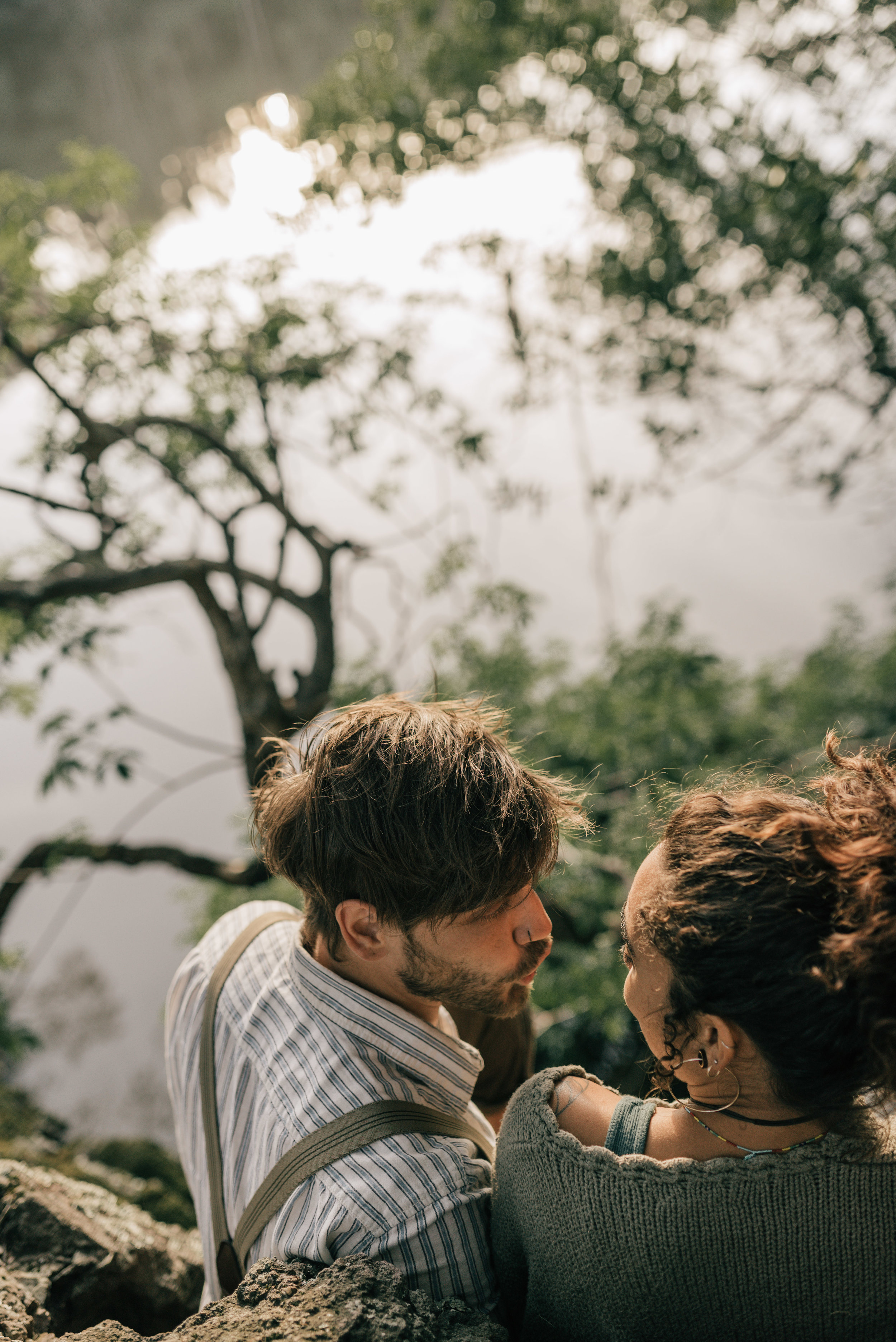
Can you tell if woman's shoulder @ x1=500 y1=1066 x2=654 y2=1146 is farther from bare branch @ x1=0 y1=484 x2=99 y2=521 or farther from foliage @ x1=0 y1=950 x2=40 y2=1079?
foliage @ x1=0 y1=950 x2=40 y2=1079

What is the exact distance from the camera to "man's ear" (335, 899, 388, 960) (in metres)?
1.13

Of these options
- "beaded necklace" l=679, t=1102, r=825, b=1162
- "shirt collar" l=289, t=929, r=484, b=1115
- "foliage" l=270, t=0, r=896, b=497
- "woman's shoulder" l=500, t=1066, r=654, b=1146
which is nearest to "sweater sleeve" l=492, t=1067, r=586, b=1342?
"woman's shoulder" l=500, t=1066, r=654, b=1146

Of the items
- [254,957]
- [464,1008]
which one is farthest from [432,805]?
[254,957]

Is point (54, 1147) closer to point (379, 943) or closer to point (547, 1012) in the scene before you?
point (547, 1012)

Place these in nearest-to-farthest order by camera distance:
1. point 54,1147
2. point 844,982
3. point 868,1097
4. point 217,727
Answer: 1. point 844,982
2. point 868,1097
3. point 54,1147
4. point 217,727

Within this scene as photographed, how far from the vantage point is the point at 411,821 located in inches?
43.8

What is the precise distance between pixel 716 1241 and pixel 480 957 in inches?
16.8

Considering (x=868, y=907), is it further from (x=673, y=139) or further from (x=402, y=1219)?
(x=673, y=139)

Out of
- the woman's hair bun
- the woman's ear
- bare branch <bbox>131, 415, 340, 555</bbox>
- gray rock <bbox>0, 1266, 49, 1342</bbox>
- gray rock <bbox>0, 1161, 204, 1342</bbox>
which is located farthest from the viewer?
bare branch <bbox>131, 415, 340, 555</bbox>

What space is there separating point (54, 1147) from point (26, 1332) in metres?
1.93

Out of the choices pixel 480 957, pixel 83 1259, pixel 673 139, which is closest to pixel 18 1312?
pixel 83 1259

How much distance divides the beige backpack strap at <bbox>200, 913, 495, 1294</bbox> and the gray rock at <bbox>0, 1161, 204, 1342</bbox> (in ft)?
1.25

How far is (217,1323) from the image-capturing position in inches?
36.6

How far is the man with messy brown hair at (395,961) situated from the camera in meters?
1.02
